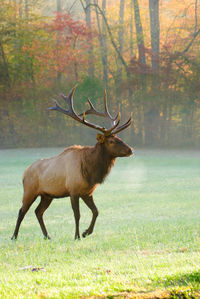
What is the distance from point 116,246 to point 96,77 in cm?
2498

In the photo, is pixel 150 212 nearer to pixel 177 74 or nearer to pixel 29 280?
pixel 29 280

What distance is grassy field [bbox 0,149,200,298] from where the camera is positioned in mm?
2754

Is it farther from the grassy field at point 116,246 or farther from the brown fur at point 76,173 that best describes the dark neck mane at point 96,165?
the grassy field at point 116,246

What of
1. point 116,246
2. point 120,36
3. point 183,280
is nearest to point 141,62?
point 120,36

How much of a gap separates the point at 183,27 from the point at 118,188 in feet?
67.6

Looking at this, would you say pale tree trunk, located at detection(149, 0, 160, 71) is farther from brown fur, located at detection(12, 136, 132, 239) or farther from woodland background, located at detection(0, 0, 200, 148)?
brown fur, located at detection(12, 136, 132, 239)

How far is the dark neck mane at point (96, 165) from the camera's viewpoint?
667 cm

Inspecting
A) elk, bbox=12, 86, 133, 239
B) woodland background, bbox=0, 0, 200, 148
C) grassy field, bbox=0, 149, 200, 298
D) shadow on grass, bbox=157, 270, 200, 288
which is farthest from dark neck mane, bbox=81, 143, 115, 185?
woodland background, bbox=0, 0, 200, 148

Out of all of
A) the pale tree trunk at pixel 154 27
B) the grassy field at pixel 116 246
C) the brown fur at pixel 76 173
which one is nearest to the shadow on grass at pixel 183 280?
the grassy field at pixel 116 246

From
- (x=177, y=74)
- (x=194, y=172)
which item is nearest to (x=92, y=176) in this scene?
(x=194, y=172)

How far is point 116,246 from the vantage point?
5969 mm

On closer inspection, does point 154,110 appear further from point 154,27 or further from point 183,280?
point 183,280

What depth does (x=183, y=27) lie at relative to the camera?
105 ft

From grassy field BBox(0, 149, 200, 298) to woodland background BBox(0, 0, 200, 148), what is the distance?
1241cm
